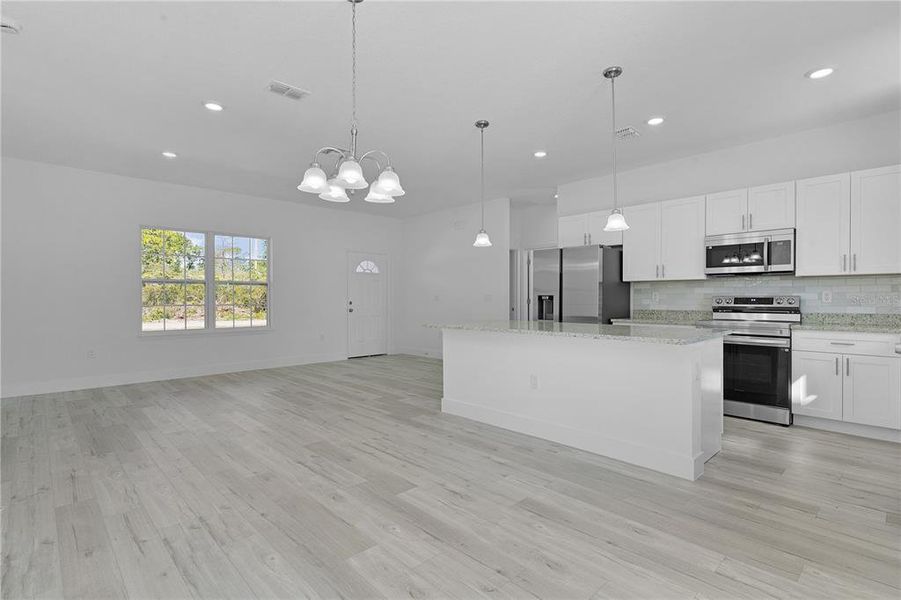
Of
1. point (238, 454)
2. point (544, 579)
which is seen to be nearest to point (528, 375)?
point (544, 579)

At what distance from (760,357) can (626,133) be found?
2463 mm

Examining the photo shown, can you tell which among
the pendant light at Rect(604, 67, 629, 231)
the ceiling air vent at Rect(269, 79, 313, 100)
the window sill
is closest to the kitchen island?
the pendant light at Rect(604, 67, 629, 231)

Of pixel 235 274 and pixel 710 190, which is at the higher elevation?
pixel 710 190

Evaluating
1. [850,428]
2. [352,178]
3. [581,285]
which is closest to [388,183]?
[352,178]

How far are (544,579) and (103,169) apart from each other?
21.7ft

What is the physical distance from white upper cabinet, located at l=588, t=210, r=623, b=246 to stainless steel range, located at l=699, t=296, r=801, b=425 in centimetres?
142

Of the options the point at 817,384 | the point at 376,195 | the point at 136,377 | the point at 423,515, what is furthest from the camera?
the point at 136,377

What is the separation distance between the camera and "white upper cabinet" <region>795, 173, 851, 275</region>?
→ 3848 millimetres

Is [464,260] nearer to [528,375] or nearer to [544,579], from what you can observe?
[528,375]

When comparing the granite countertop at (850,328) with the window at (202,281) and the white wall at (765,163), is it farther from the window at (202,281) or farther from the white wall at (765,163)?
the window at (202,281)

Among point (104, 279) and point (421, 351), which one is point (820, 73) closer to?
point (421, 351)

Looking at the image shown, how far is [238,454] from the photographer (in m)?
3.24

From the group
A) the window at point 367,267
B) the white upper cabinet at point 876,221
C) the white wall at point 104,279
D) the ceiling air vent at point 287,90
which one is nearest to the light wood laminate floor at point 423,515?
the white upper cabinet at point 876,221

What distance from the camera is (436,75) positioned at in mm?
3139
